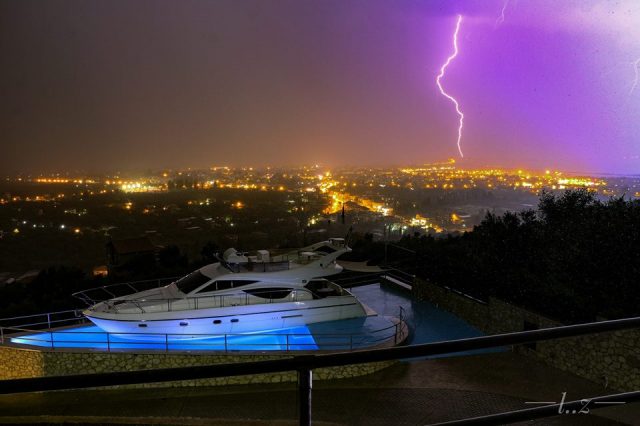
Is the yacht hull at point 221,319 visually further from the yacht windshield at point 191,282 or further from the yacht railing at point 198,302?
the yacht windshield at point 191,282

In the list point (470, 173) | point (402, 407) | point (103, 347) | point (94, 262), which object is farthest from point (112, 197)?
point (402, 407)

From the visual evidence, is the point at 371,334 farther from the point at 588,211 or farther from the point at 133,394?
the point at 588,211

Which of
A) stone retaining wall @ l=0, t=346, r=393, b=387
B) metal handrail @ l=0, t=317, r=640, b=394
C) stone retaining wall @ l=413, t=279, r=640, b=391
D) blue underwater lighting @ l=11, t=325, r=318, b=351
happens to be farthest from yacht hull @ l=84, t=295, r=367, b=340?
metal handrail @ l=0, t=317, r=640, b=394

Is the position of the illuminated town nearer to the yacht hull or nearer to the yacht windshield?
the yacht hull

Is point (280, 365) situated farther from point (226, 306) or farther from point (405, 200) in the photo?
point (405, 200)

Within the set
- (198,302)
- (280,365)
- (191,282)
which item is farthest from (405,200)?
(280,365)

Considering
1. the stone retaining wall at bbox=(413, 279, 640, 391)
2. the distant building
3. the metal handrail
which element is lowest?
the distant building
